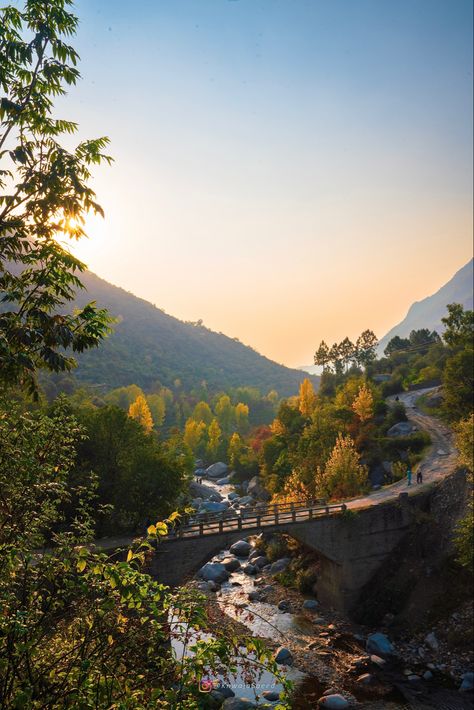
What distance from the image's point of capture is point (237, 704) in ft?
69.1

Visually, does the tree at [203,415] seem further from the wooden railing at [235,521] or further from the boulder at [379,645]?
the boulder at [379,645]

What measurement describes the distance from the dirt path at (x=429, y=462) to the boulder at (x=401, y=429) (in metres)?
0.88

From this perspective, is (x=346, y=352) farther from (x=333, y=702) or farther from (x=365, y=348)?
(x=333, y=702)

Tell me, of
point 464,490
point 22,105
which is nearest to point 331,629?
point 464,490

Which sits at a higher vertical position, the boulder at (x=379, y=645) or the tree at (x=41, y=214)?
the tree at (x=41, y=214)

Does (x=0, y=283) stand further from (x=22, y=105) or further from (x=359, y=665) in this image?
(x=359, y=665)

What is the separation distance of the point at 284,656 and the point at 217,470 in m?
63.4

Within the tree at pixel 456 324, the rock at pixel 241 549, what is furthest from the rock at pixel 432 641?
the tree at pixel 456 324

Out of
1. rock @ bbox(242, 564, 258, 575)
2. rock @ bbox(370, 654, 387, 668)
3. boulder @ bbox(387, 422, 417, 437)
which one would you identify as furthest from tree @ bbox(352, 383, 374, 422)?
rock @ bbox(370, 654, 387, 668)

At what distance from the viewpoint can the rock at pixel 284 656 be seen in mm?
25375

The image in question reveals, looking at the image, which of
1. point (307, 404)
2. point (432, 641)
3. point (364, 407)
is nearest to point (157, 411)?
point (307, 404)

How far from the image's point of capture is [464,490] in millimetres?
34000

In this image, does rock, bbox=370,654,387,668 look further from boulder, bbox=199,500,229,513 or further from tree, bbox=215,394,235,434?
tree, bbox=215,394,235,434

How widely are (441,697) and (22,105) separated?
28744 millimetres
